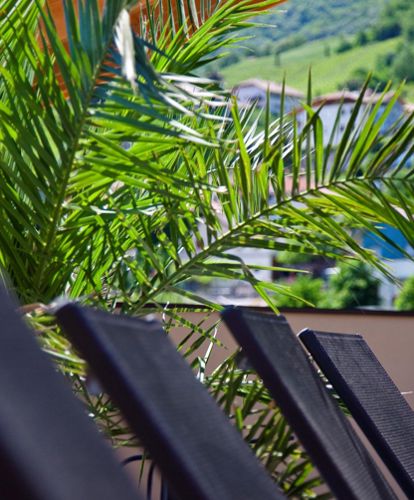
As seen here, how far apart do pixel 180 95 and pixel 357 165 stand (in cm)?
57

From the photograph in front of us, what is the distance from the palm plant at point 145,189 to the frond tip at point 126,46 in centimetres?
8

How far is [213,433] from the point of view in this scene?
1238 millimetres

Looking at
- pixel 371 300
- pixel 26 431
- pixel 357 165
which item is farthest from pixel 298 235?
pixel 371 300

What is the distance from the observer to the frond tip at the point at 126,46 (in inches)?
63.2

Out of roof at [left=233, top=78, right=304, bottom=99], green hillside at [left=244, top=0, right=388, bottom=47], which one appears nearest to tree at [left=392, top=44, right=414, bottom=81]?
roof at [left=233, top=78, right=304, bottom=99]

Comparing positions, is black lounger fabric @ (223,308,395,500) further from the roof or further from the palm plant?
the roof

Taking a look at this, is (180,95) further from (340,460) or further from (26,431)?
(26,431)

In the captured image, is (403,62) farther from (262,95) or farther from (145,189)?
(145,189)

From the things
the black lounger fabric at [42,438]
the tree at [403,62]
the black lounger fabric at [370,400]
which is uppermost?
the tree at [403,62]

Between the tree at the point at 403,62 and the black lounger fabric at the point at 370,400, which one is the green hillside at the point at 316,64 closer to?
the tree at the point at 403,62

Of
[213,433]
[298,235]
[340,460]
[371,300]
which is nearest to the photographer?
[213,433]

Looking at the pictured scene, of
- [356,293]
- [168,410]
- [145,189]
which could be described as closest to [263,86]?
[356,293]

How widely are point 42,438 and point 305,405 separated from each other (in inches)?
30.8

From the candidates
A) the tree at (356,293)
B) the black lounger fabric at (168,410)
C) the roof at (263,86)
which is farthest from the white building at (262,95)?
the tree at (356,293)
